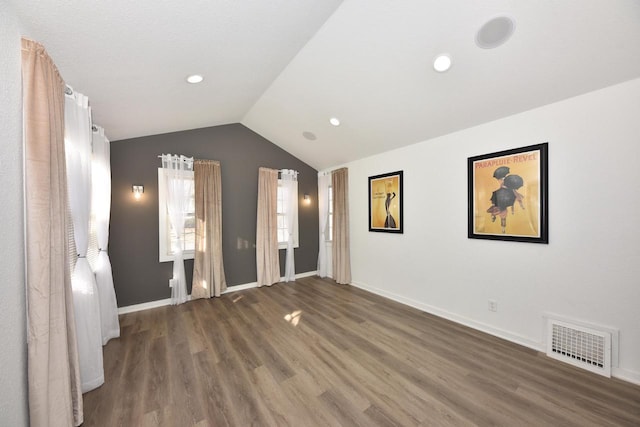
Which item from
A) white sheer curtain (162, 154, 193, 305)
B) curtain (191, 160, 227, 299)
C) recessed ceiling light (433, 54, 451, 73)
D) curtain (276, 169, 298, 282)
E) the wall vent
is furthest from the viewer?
curtain (276, 169, 298, 282)

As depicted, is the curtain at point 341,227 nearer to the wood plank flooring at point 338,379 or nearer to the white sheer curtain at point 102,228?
the wood plank flooring at point 338,379

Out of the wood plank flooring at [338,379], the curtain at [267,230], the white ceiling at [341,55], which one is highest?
the white ceiling at [341,55]

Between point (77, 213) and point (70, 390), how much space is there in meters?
1.21

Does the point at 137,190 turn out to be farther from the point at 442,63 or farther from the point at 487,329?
the point at 487,329

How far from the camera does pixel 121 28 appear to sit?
4.98 feet

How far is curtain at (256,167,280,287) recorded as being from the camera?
15.2ft

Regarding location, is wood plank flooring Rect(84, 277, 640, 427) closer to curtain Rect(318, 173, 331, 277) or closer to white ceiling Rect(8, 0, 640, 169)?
curtain Rect(318, 173, 331, 277)

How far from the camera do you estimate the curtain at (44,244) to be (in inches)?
49.2

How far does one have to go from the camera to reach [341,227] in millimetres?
4762

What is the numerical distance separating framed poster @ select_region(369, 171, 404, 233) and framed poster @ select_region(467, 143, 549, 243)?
105 cm

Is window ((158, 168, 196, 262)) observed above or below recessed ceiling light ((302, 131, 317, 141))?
below

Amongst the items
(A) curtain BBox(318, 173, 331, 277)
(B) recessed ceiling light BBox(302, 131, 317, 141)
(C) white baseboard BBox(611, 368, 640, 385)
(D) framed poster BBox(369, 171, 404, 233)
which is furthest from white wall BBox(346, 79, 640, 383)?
(A) curtain BBox(318, 173, 331, 277)

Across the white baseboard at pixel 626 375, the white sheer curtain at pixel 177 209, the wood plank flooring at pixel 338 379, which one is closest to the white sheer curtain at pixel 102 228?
the wood plank flooring at pixel 338 379

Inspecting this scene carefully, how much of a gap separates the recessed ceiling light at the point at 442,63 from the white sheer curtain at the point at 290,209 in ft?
10.8
